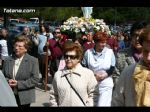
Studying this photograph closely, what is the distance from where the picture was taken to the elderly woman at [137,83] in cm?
199

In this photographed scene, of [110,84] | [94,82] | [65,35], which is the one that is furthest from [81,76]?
[65,35]

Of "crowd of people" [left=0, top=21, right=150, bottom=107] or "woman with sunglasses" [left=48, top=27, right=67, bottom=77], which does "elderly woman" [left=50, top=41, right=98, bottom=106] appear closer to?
"crowd of people" [left=0, top=21, right=150, bottom=107]

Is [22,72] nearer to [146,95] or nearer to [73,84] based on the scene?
[73,84]

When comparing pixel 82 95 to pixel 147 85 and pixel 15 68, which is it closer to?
pixel 15 68

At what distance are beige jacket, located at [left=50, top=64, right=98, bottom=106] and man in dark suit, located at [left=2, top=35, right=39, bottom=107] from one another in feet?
2.01

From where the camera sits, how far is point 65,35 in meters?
7.94

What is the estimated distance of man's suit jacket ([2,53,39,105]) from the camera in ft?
12.1

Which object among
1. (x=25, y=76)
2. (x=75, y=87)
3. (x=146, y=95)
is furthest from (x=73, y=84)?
(x=146, y=95)

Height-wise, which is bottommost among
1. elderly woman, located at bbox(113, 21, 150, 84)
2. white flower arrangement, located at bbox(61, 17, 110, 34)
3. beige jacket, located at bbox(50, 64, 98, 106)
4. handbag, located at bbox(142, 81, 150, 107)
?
beige jacket, located at bbox(50, 64, 98, 106)

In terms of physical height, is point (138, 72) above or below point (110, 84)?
above

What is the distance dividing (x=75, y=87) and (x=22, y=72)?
0.80m

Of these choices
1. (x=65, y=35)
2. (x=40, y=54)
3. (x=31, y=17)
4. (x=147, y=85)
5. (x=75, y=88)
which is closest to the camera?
(x=147, y=85)

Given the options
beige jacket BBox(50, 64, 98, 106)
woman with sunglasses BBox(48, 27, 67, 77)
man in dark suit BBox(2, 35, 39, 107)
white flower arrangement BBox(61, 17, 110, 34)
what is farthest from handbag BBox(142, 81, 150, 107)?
woman with sunglasses BBox(48, 27, 67, 77)
